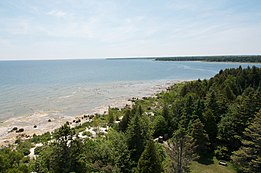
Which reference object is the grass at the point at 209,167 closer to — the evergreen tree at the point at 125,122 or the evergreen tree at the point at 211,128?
the evergreen tree at the point at 211,128

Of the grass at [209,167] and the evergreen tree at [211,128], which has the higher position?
the evergreen tree at [211,128]

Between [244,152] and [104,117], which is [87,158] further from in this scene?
[104,117]

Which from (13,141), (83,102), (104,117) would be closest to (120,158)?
(13,141)

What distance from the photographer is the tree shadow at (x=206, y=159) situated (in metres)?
21.7

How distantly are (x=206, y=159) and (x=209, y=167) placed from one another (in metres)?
1.82

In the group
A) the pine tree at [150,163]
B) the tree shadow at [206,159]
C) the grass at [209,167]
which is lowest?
the tree shadow at [206,159]

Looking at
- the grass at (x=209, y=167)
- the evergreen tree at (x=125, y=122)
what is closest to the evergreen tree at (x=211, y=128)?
the grass at (x=209, y=167)

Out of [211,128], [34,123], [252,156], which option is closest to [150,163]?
[252,156]

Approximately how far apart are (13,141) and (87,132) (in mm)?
10104

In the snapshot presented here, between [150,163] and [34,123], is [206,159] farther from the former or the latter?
[34,123]

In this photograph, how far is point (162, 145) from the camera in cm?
2334

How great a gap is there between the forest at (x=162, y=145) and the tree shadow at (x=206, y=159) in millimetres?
68

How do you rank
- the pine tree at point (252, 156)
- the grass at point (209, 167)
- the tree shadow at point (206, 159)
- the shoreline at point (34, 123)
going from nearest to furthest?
1. the pine tree at point (252, 156)
2. the grass at point (209, 167)
3. the tree shadow at point (206, 159)
4. the shoreline at point (34, 123)

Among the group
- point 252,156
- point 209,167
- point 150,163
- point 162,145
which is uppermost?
point 150,163
